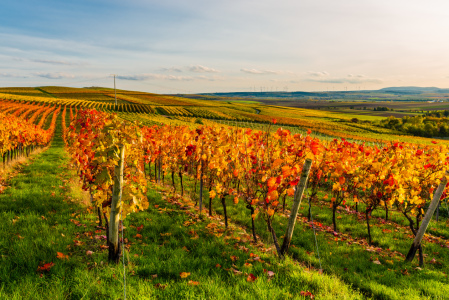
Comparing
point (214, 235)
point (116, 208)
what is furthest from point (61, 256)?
point (214, 235)

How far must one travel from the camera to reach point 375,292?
4.54 m

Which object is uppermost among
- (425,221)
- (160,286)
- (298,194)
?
(298,194)

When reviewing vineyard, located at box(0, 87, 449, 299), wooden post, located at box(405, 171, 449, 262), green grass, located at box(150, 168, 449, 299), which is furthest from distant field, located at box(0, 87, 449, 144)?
wooden post, located at box(405, 171, 449, 262)

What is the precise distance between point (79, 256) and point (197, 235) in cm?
267

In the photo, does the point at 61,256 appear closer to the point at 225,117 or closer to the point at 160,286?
the point at 160,286

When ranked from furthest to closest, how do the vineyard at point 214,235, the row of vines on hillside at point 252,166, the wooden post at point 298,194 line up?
1. the wooden post at point 298,194
2. the row of vines on hillside at point 252,166
3. the vineyard at point 214,235

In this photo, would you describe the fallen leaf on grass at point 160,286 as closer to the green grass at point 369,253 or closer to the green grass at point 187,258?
the green grass at point 187,258

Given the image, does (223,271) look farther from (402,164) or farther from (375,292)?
(402,164)

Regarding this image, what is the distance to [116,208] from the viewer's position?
4.25 m

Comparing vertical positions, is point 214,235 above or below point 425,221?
below

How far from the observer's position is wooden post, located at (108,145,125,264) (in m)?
4.18

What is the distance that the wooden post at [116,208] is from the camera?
418 cm

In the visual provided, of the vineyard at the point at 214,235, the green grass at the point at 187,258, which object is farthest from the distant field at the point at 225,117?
the green grass at the point at 187,258

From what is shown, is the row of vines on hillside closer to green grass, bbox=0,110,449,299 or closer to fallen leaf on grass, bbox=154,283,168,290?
green grass, bbox=0,110,449,299
